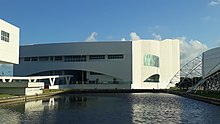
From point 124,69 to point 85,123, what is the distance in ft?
211

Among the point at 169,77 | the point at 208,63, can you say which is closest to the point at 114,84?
the point at 169,77

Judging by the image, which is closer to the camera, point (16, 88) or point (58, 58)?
point (16, 88)

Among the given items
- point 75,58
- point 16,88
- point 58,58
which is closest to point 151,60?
point 75,58

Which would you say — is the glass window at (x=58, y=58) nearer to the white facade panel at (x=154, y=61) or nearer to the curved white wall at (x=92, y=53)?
the curved white wall at (x=92, y=53)

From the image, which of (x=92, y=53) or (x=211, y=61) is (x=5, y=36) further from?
(x=92, y=53)

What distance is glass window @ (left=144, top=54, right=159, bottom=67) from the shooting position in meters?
88.6

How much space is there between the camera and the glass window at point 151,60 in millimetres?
88625

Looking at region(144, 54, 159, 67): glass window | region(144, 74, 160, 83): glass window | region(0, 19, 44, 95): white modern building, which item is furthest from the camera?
region(144, 74, 160, 83): glass window

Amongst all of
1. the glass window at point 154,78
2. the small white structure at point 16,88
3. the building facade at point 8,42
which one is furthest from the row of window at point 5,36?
the glass window at point 154,78

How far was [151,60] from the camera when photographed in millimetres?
90562

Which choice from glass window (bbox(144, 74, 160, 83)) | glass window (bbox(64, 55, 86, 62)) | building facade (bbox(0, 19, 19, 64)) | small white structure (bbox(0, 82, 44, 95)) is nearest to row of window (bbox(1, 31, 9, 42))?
building facade (bbox(0, 19, 19, 64))

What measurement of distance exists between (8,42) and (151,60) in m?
51.5

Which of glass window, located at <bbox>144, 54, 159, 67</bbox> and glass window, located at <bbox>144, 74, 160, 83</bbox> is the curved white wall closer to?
glass window, located at <bbox>144, 54, 159, 67</bbox>

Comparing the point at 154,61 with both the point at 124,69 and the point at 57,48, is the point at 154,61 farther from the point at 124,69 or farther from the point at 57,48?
the point at 57,48
